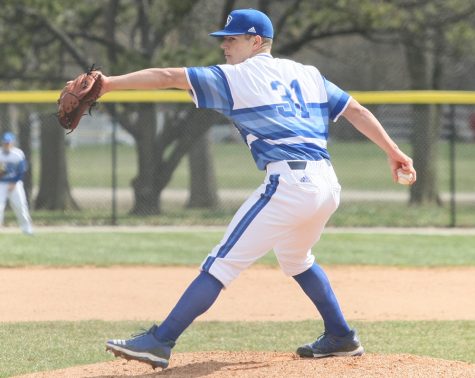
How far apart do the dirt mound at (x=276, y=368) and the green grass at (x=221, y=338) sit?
0.48 metres

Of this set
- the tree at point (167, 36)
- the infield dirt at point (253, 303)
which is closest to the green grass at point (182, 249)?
the infield dirt at point (253, 303)

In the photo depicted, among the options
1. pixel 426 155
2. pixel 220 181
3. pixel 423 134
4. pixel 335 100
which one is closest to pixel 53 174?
pixel 423 134

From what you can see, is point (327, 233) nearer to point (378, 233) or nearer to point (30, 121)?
point (378, 233)

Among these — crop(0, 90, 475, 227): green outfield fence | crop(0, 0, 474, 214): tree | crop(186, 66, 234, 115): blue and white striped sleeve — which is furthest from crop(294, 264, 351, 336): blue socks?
crop(0, 0, 474, 214): tree

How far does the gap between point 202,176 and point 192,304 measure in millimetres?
13821

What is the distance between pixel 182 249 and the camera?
12.4 metres

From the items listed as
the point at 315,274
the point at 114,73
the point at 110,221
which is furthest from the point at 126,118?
the point at 315,274

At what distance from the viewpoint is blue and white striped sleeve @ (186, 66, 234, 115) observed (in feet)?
16.0

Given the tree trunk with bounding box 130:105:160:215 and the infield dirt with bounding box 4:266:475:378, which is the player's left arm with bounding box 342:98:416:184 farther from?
the tree trunk with bounding box 130:105:160:215

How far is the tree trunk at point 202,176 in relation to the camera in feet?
60.5

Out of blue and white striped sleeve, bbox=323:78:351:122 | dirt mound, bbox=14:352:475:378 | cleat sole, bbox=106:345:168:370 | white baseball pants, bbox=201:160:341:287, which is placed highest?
blue and white striped sleeve, bbox=323:78:351:122

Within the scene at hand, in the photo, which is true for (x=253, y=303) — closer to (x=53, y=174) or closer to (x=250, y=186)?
(x=53, y=174)

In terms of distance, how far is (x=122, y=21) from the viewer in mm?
19672

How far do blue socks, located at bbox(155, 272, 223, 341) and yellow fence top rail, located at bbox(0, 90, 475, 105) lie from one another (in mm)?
10224
